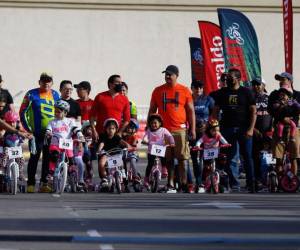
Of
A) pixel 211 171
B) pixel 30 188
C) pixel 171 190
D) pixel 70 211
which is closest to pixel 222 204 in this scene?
pixel 70 211

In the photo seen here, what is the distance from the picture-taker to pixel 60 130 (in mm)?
22375

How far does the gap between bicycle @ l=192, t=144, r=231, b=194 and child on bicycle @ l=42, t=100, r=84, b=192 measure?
1845 millimetres

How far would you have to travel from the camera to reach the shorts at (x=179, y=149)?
2284 centimetres

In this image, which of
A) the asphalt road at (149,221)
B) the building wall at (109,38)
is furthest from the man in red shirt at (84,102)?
the building wall at (109,38)

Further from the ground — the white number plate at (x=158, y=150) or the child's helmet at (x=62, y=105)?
the child's helmet at (x=62, y=105)

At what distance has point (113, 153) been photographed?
894 inches

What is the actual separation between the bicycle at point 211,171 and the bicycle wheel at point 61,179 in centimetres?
213

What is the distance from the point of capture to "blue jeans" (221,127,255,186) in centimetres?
2291

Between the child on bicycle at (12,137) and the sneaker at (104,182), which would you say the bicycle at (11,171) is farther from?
the sneaker at (104,182)

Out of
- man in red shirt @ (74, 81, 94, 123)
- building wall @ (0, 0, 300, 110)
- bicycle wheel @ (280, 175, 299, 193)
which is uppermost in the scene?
building wall @ (0, 0, 300, 110)

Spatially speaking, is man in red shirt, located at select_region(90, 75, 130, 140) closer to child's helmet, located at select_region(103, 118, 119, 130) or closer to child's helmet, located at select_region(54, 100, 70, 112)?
child's helmet, located at select_region(103, 118, 119, 130)

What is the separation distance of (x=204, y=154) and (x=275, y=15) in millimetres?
25469

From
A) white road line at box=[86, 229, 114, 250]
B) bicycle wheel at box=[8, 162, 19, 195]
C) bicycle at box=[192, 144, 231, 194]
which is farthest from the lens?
bicycle at box=[192, 144, 231, 194]

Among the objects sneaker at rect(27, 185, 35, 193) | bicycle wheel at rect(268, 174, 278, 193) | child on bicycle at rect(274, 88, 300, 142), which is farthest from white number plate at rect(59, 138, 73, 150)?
child on bicycle at rect(274, 88, 300, 142)
